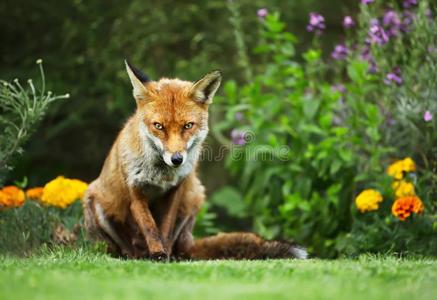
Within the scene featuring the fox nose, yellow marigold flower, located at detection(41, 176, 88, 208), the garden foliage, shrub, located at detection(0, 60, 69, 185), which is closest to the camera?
the fox nose

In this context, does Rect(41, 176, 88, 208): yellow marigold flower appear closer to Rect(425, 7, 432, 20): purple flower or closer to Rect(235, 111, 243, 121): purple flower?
Rect(235, 111, 243, 121): purple flower

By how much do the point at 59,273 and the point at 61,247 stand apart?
1.52 meters

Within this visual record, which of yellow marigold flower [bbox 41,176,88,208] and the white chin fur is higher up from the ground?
the white chin fur

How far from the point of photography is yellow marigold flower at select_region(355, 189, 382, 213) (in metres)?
7.11

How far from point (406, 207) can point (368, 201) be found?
0.52 meters

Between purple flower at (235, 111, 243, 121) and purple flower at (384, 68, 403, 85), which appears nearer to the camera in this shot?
purple flower at (384, 68, 403, 85)

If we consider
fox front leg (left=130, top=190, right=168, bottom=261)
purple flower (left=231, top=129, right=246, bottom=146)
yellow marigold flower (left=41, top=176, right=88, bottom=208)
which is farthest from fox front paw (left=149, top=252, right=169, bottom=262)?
purple flower (left=231, top=129, right=246, bottom=146)

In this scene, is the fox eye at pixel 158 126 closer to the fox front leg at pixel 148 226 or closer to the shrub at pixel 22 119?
the fox front leg at pixel 148 226

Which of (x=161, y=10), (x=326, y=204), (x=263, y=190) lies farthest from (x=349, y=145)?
(x=161, y=10)

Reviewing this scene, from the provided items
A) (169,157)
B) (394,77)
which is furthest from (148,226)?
(394,77)

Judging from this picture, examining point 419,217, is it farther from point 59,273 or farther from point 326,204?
point 59,273

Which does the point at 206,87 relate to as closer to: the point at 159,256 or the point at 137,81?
the point at 137,81

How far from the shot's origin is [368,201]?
23.3 feet

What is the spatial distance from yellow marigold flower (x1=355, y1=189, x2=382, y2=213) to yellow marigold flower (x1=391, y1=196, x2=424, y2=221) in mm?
405
